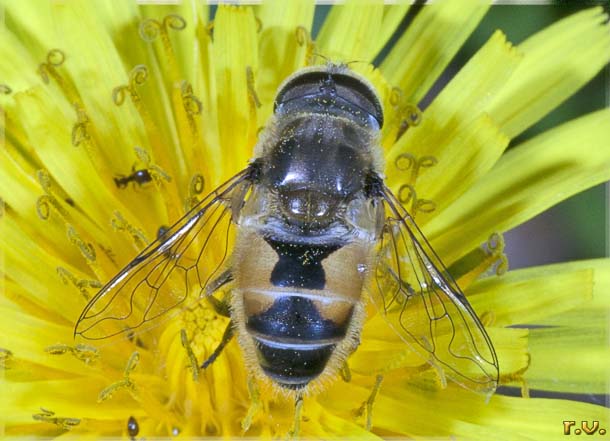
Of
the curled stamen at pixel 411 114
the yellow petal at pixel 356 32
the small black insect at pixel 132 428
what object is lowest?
the small black insect at pixel 132 428

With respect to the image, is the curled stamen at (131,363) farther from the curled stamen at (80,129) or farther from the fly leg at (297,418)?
the curled stamen at (80,129)

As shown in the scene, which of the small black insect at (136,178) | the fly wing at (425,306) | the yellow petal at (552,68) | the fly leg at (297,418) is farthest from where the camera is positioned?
the yellow petal at (552,68)

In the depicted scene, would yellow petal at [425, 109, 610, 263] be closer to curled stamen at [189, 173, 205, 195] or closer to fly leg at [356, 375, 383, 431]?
fly leg at [356, 375, 383, 431]

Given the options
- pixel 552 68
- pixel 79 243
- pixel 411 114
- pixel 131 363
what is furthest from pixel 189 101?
pixel 552 68

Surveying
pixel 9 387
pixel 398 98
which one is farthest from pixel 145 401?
pixel 398 98

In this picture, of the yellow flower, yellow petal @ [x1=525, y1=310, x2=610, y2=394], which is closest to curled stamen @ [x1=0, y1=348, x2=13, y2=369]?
the yellow flower

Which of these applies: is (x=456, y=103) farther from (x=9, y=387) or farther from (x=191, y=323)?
(x=9, y=387)

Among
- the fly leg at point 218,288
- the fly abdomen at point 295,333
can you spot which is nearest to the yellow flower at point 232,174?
the fly leg at point 218,288
